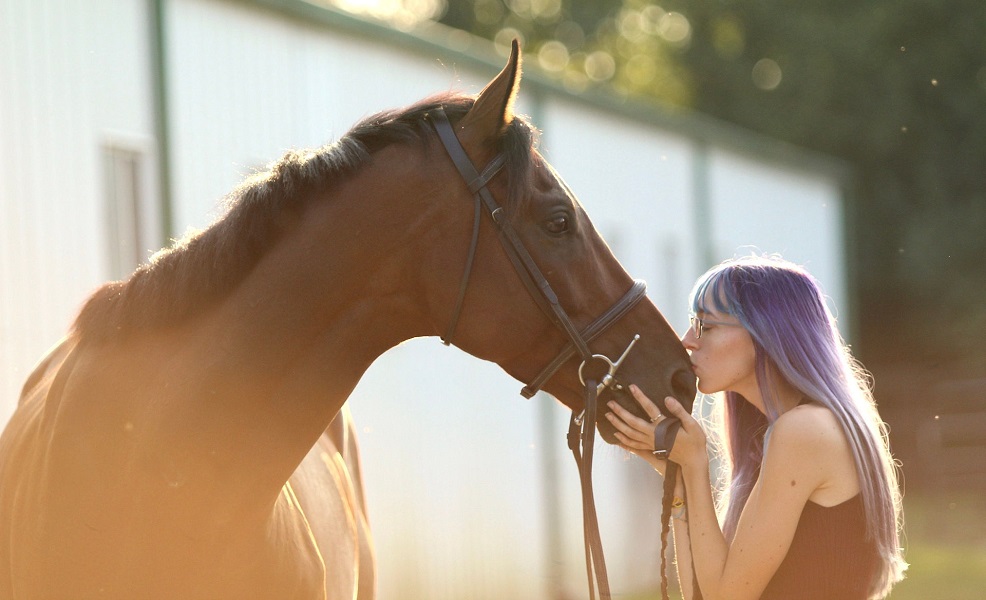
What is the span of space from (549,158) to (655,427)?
8.20m

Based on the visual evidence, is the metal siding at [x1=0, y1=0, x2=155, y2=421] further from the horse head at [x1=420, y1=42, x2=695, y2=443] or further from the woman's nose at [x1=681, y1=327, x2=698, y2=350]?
the woman's nose at [x1=681, y1=327, x2=698, y2=350]

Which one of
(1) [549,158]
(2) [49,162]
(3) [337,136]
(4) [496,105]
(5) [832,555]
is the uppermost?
(1) [549,158]

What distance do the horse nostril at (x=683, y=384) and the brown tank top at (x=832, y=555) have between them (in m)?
0.44

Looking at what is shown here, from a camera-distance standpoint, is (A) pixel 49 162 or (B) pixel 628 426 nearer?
(B) pixel 628 426

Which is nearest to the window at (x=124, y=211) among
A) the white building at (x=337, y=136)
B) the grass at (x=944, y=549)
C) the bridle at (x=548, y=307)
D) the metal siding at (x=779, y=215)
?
the white building at (x=337, y=136)

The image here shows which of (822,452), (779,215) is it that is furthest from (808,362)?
(779,215)

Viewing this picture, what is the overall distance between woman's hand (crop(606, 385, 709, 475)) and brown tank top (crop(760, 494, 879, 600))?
1.12 feet

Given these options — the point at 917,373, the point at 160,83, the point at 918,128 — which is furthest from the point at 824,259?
the point at 160,83

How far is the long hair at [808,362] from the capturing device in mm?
2805

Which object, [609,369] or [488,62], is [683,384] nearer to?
[609,369]

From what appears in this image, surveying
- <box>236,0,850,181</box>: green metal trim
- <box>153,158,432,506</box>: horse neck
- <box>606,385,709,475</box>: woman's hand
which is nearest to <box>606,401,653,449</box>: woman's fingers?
<box>606,385,709,475</box>: woman's hand

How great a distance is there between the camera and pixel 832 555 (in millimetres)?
2809

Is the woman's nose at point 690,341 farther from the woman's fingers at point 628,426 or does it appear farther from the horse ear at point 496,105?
the horse ear at point 496,105

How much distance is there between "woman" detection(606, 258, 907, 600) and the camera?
2799 millimetres
